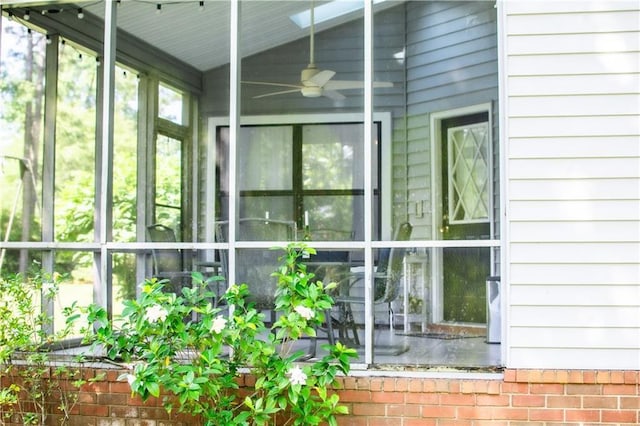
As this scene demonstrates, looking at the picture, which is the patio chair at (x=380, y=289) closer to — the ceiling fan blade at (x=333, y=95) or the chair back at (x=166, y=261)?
the chair back at (x=166, y=261)

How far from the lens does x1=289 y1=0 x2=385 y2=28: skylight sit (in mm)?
6199

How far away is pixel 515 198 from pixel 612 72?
73 centimetres

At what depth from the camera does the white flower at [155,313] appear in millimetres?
2959

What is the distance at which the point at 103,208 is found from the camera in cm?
354

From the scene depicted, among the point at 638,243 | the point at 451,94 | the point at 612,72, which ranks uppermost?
the point at 451,94

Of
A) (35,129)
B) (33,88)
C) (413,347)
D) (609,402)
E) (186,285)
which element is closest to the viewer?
(609,402)

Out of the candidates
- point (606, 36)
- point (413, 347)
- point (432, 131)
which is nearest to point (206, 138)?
point (432, 131)

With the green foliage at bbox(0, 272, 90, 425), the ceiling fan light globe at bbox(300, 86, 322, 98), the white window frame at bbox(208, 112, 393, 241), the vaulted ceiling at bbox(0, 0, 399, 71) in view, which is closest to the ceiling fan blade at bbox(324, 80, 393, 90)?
the ceiling fan light globe at bbox(300, 86, 322, 98)

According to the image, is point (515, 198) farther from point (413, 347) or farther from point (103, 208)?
point (103, 208)

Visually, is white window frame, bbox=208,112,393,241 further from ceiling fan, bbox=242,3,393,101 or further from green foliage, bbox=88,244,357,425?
green foliage, bbox=88,244,357,425

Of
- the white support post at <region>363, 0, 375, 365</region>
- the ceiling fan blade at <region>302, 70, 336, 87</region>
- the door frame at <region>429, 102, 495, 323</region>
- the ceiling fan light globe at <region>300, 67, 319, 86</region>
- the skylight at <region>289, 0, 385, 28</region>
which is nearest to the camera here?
the white support post at <region>363, 0, 375, 365</region>

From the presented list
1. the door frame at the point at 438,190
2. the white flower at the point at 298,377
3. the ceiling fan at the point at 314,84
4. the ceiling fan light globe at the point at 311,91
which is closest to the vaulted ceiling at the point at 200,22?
the ceiling fan at the point at 314,84

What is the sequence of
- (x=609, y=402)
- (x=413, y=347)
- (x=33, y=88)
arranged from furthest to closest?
(x=33, y=88) < (x=413, y=347) < (x=609, y=402)

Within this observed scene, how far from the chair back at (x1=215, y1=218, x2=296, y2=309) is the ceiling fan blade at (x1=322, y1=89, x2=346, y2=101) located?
3398 millimetres
